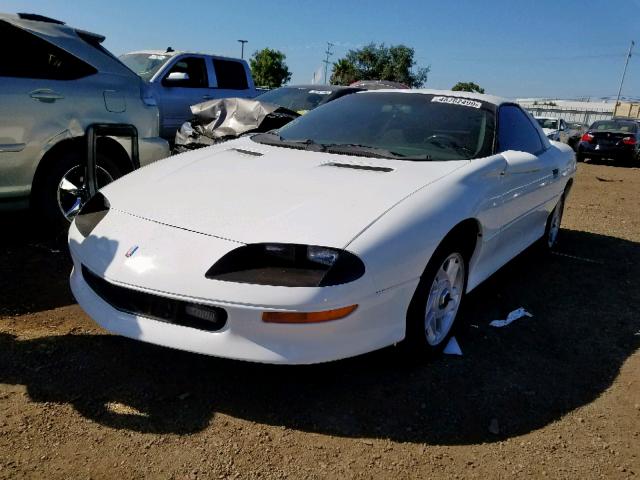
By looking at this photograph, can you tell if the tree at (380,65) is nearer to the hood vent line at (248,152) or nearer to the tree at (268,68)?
the tree at (268,68)

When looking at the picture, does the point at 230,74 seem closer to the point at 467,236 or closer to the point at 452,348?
the point at 467,236

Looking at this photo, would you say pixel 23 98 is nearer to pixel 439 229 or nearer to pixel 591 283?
pixel 439 229

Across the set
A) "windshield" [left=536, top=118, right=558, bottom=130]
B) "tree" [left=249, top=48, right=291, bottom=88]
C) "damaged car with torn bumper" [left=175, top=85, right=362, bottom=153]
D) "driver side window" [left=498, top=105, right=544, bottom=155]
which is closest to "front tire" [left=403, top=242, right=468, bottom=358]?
"driver side window" [left=498, top=105, right=544, bottom=155]

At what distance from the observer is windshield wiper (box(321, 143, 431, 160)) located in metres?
3.31

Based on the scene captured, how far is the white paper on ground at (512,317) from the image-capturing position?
3566mm

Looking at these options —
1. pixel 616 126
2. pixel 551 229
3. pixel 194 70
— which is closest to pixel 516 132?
pixel 551 229

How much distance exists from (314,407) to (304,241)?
0.77 meters

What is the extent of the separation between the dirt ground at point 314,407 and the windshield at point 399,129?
1.14 metres

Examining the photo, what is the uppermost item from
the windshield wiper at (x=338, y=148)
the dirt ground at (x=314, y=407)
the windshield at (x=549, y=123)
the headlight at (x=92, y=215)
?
the windshield wiper at (x=338, y=148)

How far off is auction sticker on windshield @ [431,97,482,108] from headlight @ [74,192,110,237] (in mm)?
2362

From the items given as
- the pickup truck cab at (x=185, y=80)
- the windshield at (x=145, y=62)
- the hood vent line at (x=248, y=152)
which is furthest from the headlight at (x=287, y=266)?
the windshield at (x=145, y=62)

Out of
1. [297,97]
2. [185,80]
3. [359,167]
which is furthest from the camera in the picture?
[297,97]

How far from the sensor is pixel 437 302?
9.66 feet

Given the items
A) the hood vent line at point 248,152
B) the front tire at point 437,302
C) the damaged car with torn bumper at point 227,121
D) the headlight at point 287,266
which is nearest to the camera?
the headlight at point 287,266
